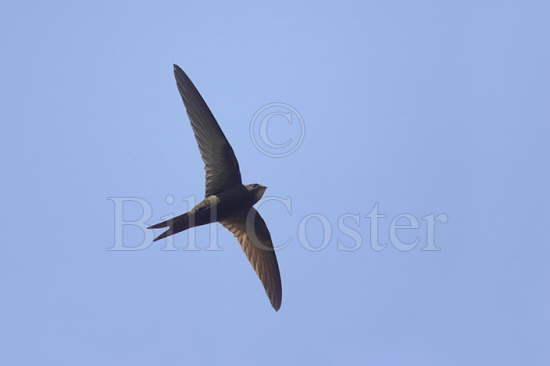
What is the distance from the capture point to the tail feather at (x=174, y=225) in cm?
700

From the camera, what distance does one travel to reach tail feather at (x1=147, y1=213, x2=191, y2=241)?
23.0 feet

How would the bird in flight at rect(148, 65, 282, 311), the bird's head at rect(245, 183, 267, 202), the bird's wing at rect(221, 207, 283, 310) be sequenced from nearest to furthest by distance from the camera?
the bird in flight at rect(148, 65, 282, 311), the bird's head at rect(245, 183, 267, 202), the bird's wing at rect(221, 207, 283, 310)

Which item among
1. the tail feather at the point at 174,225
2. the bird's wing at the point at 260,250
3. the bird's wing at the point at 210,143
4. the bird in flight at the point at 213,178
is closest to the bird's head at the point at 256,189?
the bird in flight at the point at 213,178

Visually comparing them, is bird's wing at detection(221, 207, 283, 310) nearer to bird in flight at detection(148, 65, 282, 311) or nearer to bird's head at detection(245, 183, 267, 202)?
bird in flight at detection(148, 65, 282, 311)

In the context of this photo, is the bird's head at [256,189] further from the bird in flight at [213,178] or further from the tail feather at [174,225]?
the tail feather at [174,225]

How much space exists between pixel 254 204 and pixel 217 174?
61cm

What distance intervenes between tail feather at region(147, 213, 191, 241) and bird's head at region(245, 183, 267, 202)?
0.93m

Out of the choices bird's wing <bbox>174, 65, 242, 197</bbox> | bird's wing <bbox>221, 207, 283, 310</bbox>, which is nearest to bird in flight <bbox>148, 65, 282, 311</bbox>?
bird's wing <bbox>174, 65, 242, 197</bbox>

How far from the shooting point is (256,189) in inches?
308

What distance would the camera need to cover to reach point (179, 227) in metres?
7.14

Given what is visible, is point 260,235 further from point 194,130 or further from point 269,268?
point 194,130

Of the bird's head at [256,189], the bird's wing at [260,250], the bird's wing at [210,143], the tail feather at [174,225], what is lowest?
the bird's wing at [260,250]

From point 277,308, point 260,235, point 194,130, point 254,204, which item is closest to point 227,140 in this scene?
point 194,130

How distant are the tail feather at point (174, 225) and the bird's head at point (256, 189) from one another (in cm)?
93
